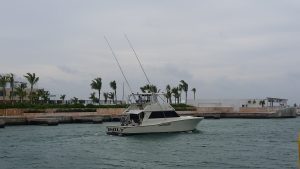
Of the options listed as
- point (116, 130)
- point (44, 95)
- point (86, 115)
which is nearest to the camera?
point (116, 130)

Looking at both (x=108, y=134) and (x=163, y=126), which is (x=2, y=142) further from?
(x=163, y=126)

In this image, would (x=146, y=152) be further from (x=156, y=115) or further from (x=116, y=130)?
(x=156, y=115)

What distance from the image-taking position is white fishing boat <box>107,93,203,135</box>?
4997 cm

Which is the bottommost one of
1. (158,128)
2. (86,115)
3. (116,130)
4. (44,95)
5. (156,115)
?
(116,130)

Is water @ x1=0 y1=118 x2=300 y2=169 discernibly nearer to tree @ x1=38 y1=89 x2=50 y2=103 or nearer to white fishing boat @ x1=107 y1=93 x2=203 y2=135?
white fishing boat @ x1=107 y1=93 x2=203 y2=135

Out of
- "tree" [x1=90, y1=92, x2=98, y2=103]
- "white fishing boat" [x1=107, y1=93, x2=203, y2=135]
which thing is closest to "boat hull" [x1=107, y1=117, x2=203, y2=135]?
"white fishing boat" [x1=107, y1=93, x2=203, y2=135]

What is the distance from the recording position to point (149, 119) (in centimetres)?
5081

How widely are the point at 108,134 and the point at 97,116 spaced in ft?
116

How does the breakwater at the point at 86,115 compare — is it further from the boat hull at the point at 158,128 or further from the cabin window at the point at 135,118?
the cabin window at the point at 135,118

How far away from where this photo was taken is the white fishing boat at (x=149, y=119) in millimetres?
49969

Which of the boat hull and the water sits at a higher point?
the boat hull

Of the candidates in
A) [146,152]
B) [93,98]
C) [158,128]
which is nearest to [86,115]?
[158,128]

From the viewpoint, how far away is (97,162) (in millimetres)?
31906

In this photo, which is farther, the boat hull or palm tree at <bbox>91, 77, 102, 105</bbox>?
palm tree at <bbox>91, 77, 102, 105</bbox>
